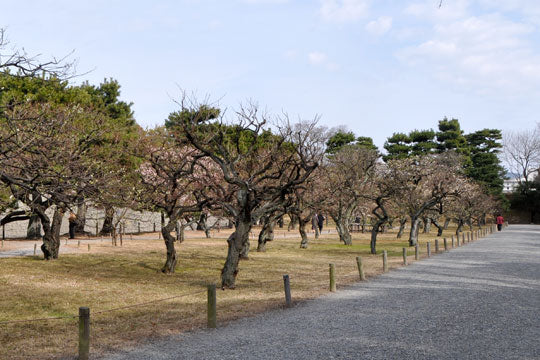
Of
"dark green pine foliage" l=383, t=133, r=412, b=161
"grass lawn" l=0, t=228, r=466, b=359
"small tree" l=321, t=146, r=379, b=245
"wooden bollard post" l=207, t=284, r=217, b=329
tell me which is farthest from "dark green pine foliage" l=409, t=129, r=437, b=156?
"wooden bollard post" l=207, t=284, r=217, b=329

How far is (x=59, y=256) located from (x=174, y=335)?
16.0 metres

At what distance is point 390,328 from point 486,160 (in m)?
67.9

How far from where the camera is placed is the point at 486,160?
70062mm

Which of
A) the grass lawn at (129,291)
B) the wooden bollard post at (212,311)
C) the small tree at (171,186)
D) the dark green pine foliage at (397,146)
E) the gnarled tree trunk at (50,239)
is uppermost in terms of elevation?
the dark green pine foliage at (397,146)

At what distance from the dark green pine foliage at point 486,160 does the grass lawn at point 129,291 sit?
50.6 meters

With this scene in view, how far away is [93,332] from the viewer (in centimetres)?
1027

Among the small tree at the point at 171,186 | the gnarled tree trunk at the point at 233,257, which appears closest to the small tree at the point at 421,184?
the small tree at the point at 171,186

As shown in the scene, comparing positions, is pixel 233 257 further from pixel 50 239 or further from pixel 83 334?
pixel 50 239

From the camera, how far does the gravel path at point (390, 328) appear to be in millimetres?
8039

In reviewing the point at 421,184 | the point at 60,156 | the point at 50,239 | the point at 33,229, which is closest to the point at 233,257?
the point at 60,156

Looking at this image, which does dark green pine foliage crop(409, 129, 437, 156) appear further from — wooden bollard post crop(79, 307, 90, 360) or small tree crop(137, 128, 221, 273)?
wooden bollard post crop(79, 307, 90, 360)

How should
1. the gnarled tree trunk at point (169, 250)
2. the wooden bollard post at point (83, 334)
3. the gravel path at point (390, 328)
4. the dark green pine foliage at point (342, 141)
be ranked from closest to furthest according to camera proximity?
the wooden bollard post at point (83, 334) → the gravel path at point (390, 328) → the gnarled tree trunk at point (169, 250) → the dark green pine foliage at point (342, 141)

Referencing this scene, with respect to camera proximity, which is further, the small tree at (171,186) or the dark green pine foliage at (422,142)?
the dark green pine foliage at (422,142)

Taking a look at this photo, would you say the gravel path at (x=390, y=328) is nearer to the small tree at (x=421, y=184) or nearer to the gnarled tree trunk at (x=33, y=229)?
the small tree at (x=421, y=184)
